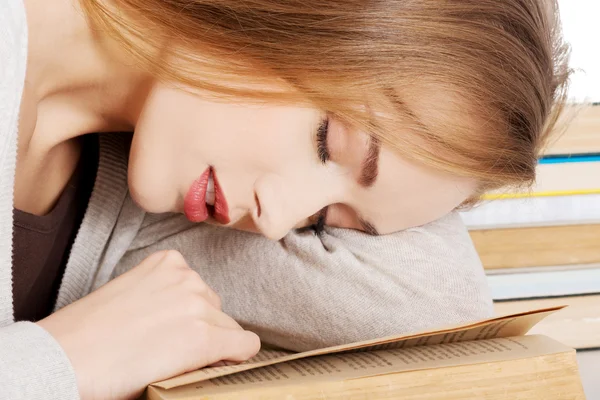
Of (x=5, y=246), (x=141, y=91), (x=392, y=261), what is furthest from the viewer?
(x=392, y=261)

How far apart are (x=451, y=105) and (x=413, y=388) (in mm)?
321

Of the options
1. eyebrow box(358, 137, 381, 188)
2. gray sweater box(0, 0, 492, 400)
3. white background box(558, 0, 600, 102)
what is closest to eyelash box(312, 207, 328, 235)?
gray sweater box(0, 0, 492, 400)

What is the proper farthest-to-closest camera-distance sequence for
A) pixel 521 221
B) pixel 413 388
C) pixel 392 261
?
pixel 521 221
pixel 392 261
pixel 413 388

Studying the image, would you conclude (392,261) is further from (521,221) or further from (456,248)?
(521,221)

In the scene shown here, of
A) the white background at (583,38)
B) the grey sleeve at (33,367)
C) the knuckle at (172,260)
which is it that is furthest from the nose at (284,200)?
the white background at (583,38)

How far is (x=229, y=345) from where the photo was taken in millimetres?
824

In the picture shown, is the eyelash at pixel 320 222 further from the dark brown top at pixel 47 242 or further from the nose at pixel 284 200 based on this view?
the dark brown top at pixel 47 242

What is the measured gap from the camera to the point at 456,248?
1.08m

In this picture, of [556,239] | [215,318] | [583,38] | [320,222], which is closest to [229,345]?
[215,318]

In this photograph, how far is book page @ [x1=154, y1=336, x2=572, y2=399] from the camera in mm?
671

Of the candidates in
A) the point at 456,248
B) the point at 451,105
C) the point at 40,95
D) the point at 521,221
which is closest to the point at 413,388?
the point at 451,105

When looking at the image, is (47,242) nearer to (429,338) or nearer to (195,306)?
(195,306)

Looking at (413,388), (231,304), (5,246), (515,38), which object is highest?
(515,38)

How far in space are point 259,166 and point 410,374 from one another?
0.29 metres
